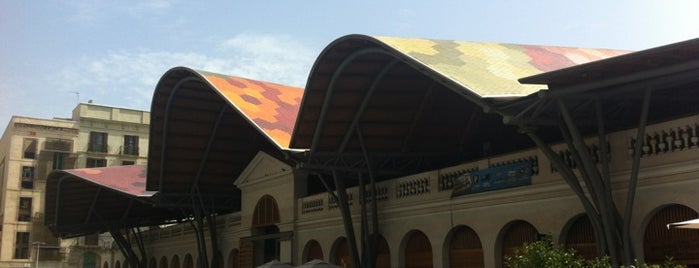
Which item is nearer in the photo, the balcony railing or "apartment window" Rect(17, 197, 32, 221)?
the balcony railing

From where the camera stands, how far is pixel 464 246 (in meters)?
25.1

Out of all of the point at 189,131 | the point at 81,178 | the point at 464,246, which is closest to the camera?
the point at 464,246

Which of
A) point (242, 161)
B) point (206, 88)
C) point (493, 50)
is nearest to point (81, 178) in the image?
point (242, 161)

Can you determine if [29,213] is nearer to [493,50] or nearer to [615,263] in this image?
[493,50]

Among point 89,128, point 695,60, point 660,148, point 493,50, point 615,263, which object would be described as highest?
point 89,128

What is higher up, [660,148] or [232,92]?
[232,92]

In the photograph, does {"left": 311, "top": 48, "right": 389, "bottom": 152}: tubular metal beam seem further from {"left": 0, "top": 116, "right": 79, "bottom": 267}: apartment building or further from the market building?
{"left": 0, "top": 116, "right": 79, "bottom": 267}: apartment building

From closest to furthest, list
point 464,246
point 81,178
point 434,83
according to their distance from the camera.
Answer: point 464,246, point 434,83, point 81,178

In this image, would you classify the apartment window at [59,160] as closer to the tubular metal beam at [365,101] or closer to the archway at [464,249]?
the tubular metal beam at [365,101]

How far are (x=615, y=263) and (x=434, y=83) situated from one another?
39.3 feet

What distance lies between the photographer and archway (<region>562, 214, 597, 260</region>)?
67.0 feet

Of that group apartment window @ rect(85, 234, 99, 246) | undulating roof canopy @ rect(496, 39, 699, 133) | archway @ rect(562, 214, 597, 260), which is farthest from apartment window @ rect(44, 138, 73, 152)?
undulating roof canopy @ rect(496, 39, 699, 133)

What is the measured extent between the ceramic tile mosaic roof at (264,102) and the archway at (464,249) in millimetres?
7730

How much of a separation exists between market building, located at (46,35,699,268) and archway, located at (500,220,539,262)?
0.19 ft
